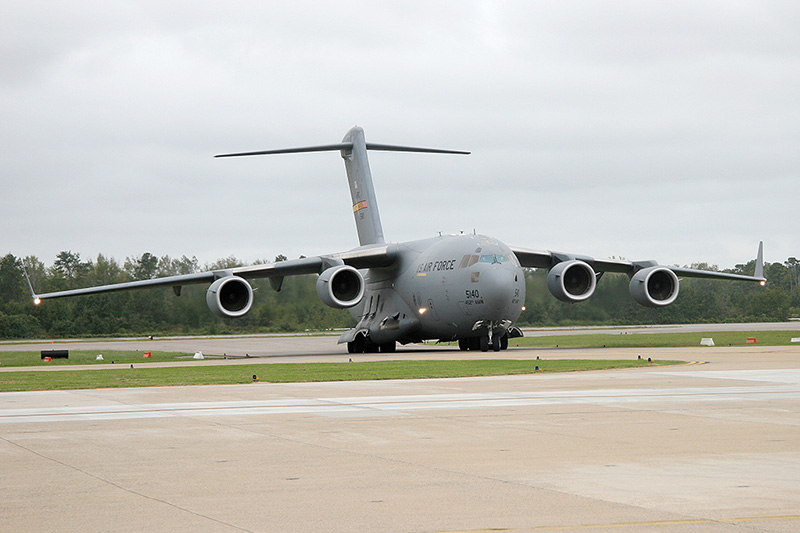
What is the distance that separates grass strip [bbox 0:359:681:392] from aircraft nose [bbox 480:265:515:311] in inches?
250

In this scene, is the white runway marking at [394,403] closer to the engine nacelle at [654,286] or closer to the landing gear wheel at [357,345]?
the engine nacelle at [654,286]

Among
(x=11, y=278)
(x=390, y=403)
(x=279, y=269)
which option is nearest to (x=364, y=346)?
(x=279, y=269)

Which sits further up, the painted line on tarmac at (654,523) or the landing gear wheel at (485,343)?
the landing gear wheel at (485,343)

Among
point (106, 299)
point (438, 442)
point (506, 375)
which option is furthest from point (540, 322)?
point (438, 442)

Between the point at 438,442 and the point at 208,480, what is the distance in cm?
285

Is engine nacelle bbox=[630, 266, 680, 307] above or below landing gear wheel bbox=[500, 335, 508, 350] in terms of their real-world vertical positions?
above

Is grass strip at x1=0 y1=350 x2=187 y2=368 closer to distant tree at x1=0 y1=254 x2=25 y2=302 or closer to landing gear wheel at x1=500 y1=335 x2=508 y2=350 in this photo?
landing gear wheel at x1=500 y1=335 x2=508 y2=350

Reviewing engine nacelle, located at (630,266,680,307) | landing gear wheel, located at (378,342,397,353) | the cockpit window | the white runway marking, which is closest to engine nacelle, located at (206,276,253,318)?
landing gear wheel, located at (378,342,397,353)

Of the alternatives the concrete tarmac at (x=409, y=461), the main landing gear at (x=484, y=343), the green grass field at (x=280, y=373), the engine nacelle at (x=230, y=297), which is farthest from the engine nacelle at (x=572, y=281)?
the concrete tarmac at (x=409, y=461)

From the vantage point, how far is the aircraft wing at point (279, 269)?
34406 millimetres

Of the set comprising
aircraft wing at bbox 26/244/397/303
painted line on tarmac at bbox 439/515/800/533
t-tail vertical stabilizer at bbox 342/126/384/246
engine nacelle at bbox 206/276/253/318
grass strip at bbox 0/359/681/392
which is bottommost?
painted line on tarmac at bbox 439/515/800/533

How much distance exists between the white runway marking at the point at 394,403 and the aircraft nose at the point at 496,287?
50.8 ft

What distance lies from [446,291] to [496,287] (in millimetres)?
2075

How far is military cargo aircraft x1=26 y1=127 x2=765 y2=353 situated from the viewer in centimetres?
3219
